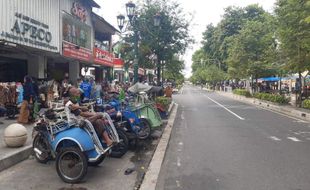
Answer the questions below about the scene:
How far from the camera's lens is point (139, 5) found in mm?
Result: 25859

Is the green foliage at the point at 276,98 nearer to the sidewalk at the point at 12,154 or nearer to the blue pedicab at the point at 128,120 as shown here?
the blue pedicab at the point at 128,120

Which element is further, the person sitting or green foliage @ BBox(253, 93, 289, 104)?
green foliage @ BBox(253, 93, 289, 104)

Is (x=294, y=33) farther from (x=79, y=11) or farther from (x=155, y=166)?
(x=155, y=166)

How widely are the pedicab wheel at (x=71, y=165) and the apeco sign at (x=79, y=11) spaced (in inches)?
630

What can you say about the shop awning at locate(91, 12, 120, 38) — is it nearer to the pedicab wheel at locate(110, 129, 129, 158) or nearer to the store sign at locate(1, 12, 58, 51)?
the store sign at locate(1, 12, 58, 51)

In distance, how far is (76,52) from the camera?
876 inches

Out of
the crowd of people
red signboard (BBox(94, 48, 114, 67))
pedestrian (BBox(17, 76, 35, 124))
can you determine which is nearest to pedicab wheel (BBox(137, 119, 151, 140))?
the crowd of people

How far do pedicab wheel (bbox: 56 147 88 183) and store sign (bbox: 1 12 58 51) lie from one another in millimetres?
8357

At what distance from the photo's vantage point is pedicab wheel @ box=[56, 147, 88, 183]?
7238mm

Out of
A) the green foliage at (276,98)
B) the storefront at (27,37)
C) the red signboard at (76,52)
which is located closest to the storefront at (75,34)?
the red signboard at (76,52)

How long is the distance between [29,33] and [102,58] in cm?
1219

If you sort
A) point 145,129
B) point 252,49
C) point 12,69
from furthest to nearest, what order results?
point 252,49 < point 12,69 < point 145,129

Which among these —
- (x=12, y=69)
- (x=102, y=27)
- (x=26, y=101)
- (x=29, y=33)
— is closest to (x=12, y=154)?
(x=26, y=101)

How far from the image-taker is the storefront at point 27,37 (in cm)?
1490
